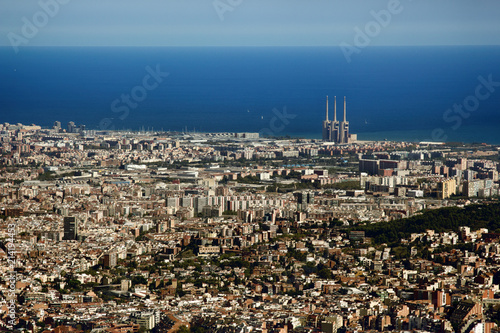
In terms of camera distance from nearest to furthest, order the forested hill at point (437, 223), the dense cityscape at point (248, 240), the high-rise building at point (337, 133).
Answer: the dense cityscape at point (248, 240) < the forested hill at point (437, 223) < the high-rise building at point (337, 133)

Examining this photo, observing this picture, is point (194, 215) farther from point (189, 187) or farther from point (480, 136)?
point (480, 136)

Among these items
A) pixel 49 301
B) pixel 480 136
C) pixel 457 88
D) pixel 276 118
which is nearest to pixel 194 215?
pixel 49 301
